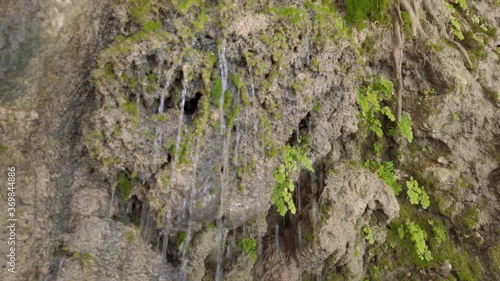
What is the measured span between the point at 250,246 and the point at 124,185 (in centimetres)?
198

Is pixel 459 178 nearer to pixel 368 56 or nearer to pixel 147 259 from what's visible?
pixel 368 56

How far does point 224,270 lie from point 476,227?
169 inches

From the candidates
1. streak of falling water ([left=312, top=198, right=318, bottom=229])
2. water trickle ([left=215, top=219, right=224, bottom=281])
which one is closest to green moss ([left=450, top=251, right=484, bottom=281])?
streak of falling water ([left=312, top=198, right=318, bottom=229])

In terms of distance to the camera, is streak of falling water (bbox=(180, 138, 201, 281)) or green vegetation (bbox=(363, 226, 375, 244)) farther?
green vegetation (bbox=(363, 226, 375, 244))

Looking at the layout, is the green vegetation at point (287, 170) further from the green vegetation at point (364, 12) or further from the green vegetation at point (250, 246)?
the green vegetation at point (364, 12)

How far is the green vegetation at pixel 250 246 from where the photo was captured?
5.34 metres

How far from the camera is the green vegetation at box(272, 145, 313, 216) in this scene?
4969 millimetres

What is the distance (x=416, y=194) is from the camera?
654 cm

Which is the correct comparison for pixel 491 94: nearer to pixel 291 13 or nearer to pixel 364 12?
pixel 364 12

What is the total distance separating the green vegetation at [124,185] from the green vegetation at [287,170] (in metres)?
1.68

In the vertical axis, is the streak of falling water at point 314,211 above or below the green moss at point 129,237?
above

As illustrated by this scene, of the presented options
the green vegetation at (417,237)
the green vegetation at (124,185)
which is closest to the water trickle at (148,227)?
the green vegetation at (124,185)

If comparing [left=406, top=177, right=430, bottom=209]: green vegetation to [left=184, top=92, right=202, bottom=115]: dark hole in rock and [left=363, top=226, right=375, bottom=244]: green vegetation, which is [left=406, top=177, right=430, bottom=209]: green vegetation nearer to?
[left=363, top=226, right=375, bottom=244]: green vegetation

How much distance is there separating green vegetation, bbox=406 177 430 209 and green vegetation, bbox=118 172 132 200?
14.5 ft
